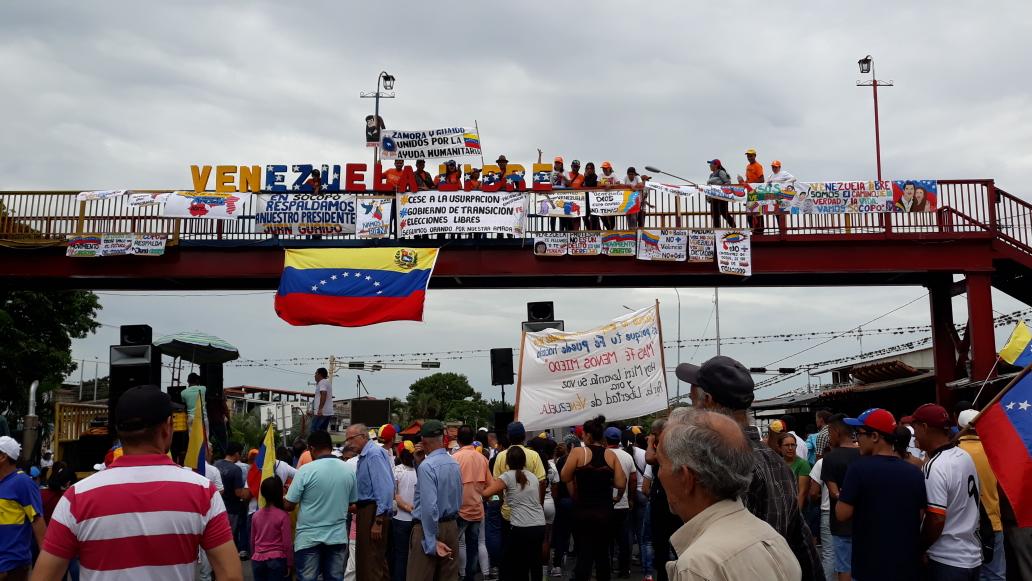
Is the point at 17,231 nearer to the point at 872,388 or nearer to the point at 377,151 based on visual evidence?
the point at 377,151

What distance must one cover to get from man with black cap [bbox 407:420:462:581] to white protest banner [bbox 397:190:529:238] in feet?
33.9

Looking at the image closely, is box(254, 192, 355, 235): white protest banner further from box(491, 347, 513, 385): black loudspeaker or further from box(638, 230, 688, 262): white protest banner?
box(638, 230, 688, 262): white protest banner

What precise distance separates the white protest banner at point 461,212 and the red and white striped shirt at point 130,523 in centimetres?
1574

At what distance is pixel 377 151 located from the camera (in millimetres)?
22547

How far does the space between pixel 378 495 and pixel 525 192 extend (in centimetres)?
1122

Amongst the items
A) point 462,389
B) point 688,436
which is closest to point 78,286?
point 688,436

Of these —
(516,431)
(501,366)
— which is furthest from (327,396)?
(516,431)

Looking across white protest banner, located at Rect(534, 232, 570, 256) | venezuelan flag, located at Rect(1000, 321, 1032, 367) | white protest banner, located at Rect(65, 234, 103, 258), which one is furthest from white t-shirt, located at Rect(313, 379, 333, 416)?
venezuelan flag, located at Rect(1000, 321, 1032, 367)

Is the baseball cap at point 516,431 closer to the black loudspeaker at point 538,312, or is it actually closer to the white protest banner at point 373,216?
the black loudspeaker at point 538,312

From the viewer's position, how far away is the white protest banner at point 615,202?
19.6m

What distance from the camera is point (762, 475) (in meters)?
3.86

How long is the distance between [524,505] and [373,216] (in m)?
11.1

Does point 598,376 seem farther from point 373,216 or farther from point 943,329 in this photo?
point 943,329

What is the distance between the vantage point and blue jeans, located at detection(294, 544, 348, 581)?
8.82 meters
